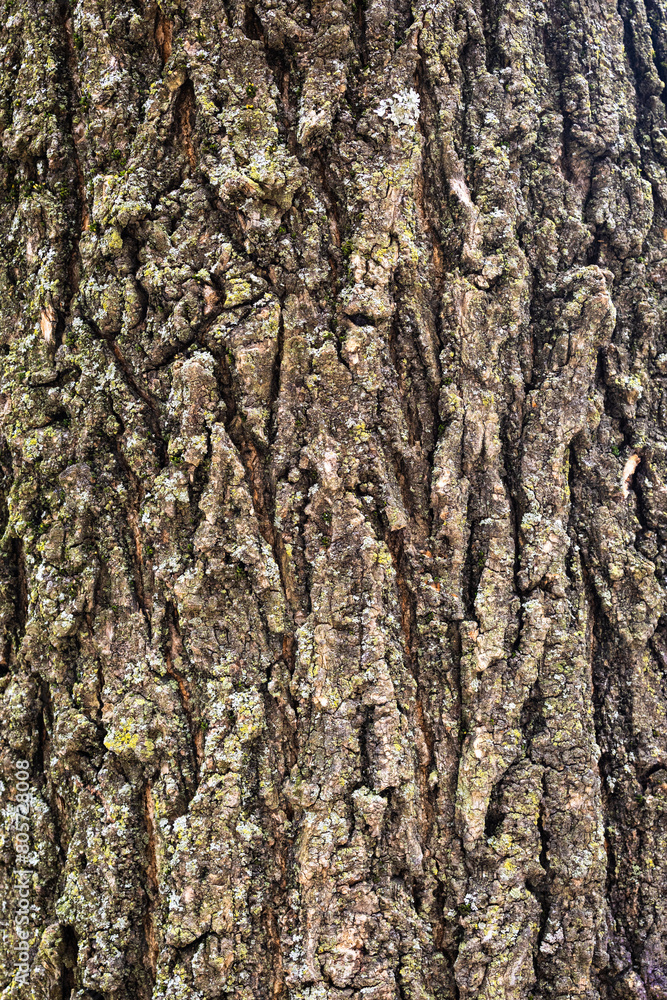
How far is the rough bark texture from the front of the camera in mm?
1716

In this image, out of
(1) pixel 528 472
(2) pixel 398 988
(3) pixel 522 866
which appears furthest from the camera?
(1) pixel 528 472

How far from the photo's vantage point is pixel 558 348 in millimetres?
2055

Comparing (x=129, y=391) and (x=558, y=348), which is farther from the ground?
(x=558, y=348)

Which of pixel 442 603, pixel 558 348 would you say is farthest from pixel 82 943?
pixel 558 348

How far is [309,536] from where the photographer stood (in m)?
1.79

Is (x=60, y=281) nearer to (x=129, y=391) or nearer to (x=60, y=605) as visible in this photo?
(x=129, y=391)

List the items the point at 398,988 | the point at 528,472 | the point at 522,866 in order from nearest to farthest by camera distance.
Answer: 1. the point at 398,988
2. the point at 522,866
3. the point at 528,472

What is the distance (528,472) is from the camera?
1974mm

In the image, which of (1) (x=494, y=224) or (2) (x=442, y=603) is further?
(1) (x=494, y=224)

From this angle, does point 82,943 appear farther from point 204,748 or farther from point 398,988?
point 398,988

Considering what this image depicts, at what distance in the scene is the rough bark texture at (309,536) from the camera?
1716 millimetres

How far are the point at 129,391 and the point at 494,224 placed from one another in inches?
47.8

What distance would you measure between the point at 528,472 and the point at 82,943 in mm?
1787

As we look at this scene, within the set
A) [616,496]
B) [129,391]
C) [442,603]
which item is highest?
[129,391]
